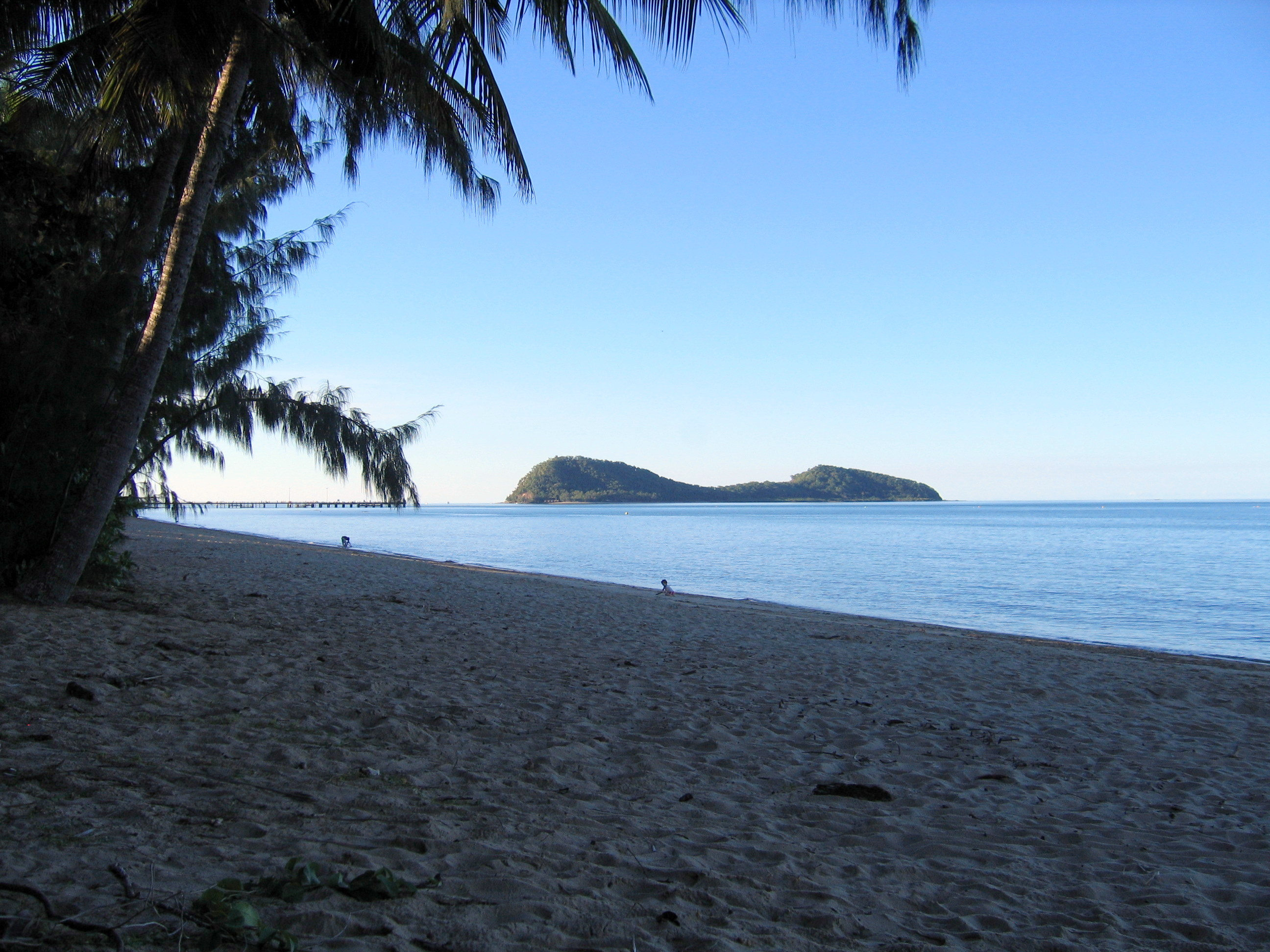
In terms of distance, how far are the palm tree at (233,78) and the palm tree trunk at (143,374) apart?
0.01 metres

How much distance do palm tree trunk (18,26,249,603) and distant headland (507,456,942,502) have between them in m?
160

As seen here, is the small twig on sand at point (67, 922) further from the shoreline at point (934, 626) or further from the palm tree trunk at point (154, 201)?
the shoreline at point (934, 626)

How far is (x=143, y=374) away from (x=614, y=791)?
19.5 ft

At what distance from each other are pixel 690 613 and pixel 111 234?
9.91m

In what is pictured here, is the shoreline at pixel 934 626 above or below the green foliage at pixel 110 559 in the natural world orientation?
below

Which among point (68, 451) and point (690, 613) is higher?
point (68, 451)

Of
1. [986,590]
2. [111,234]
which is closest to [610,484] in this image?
[986,590]

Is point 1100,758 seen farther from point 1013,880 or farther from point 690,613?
point 690,613

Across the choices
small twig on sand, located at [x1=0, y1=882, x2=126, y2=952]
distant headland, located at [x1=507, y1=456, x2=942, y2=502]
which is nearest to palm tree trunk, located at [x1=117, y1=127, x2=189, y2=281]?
small twig on sand, located at [x1=0, y1=882, x2=126, y2=952]

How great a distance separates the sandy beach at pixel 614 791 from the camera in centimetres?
257

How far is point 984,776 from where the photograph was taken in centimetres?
461

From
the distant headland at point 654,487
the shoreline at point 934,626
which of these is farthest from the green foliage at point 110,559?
the distant headland at point 654,487

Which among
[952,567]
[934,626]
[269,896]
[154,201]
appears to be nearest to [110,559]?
[154,201]

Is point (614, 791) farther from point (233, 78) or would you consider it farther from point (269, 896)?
point (233, 78)
